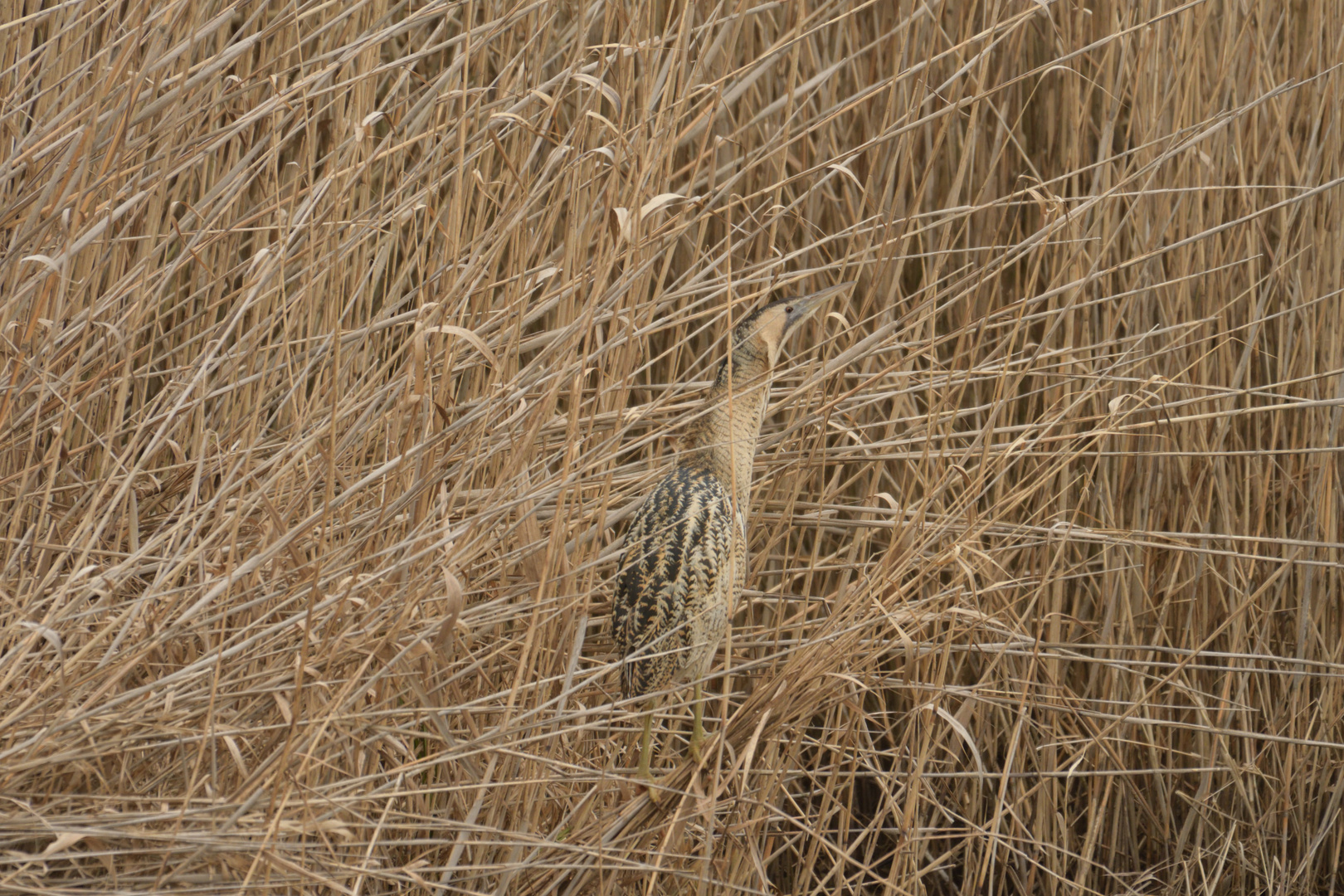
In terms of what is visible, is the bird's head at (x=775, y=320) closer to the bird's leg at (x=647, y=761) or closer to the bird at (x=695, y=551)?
the bird at (x=695, y=551)

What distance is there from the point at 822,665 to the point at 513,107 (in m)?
0.73

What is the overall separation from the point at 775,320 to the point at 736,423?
14cm

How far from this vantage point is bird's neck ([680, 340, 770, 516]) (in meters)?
1.53

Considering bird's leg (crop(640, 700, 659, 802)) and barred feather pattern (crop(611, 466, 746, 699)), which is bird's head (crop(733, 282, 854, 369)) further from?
bird's leg (crop(640, 700, 659, 802))

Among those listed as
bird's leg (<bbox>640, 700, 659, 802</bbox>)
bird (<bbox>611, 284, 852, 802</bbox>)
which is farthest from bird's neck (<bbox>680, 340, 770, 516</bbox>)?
bird's leg (<bbox>640, 700, 659, 802</bbox>)

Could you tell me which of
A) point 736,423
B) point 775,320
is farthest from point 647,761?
point 775,320

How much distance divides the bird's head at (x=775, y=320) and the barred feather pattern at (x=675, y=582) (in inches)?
7.1

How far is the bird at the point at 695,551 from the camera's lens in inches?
56.7

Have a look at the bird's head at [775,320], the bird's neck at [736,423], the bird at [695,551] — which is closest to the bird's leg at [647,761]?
the bird at [695,551]

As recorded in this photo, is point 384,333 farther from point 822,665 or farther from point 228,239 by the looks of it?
point 822,665

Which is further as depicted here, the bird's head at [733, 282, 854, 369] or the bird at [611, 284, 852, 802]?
the bird's head at [733, 282, 854, 369]

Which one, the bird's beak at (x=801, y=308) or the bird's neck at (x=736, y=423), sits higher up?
the bird's beak at (x=801, y=308)

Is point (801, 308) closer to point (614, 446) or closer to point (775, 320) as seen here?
point (775, 320)

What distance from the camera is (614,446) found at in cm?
165
